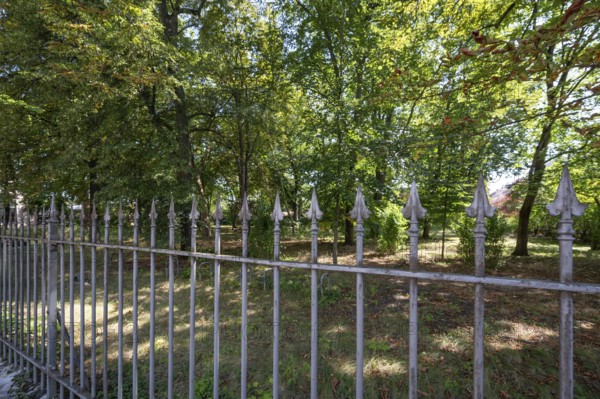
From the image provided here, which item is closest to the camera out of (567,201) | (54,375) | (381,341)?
(567,201)

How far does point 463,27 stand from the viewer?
4184mm

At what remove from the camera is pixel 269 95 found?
7582mm

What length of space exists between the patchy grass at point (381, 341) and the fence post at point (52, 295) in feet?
1.80

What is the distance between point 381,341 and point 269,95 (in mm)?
6035

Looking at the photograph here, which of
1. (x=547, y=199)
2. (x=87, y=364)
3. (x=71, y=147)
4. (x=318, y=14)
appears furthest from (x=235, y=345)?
(x=547, y=199)

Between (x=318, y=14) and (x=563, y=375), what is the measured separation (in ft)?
24.0

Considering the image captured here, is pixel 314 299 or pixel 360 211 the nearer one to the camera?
pixel 360 211

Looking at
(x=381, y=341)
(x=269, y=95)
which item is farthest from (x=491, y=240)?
(x=269, y=95)

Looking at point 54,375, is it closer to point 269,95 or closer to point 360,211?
point 360,211

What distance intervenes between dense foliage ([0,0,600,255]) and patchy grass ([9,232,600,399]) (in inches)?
83.3

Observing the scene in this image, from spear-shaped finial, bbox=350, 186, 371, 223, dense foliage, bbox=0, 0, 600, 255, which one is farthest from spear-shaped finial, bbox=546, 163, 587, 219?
dense foliage, bbox=0, 0, 600, 255

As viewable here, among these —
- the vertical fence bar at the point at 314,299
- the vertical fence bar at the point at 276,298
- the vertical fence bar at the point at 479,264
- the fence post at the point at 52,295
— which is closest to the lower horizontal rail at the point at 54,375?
the fence post at the point at 52,295

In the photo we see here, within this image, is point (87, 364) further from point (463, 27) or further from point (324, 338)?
point (463, 27)

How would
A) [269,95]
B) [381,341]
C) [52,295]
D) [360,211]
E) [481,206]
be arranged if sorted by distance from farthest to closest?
[269,95], [381,341], [52,295], [360,211], [481,206]
